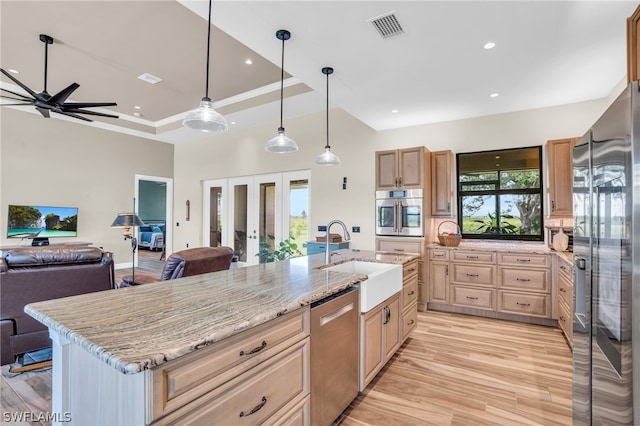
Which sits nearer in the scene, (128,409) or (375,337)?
(128,409)

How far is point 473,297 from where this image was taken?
13.0 ft

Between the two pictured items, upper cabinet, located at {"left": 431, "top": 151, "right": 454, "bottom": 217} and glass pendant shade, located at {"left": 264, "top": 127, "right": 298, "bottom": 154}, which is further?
upper cabinet, located at {"left": 431, "top": 151, "right": 454, "bottom": 217}

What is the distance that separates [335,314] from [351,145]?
13.1 ft

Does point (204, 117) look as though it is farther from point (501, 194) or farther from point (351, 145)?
point (501, 194)

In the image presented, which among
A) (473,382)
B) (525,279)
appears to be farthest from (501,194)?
(473,382)

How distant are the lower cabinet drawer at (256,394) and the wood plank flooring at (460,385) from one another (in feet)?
2.56

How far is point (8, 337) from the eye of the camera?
7.82ft

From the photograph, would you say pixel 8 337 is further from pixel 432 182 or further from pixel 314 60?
pixel 432 182

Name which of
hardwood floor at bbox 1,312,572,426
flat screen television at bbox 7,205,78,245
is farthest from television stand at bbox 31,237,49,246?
hardwood floor at bbox 1,312,572,426

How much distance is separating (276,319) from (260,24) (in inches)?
87.9

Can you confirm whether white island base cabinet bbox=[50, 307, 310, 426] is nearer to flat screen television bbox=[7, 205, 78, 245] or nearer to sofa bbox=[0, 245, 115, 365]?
sofa bbox=[0, 245, 115, 365]

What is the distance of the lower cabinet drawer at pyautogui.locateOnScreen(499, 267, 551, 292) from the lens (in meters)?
3.57

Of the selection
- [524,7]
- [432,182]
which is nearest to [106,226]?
[432,182]

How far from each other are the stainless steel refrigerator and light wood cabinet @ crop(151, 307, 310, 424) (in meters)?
1.25
